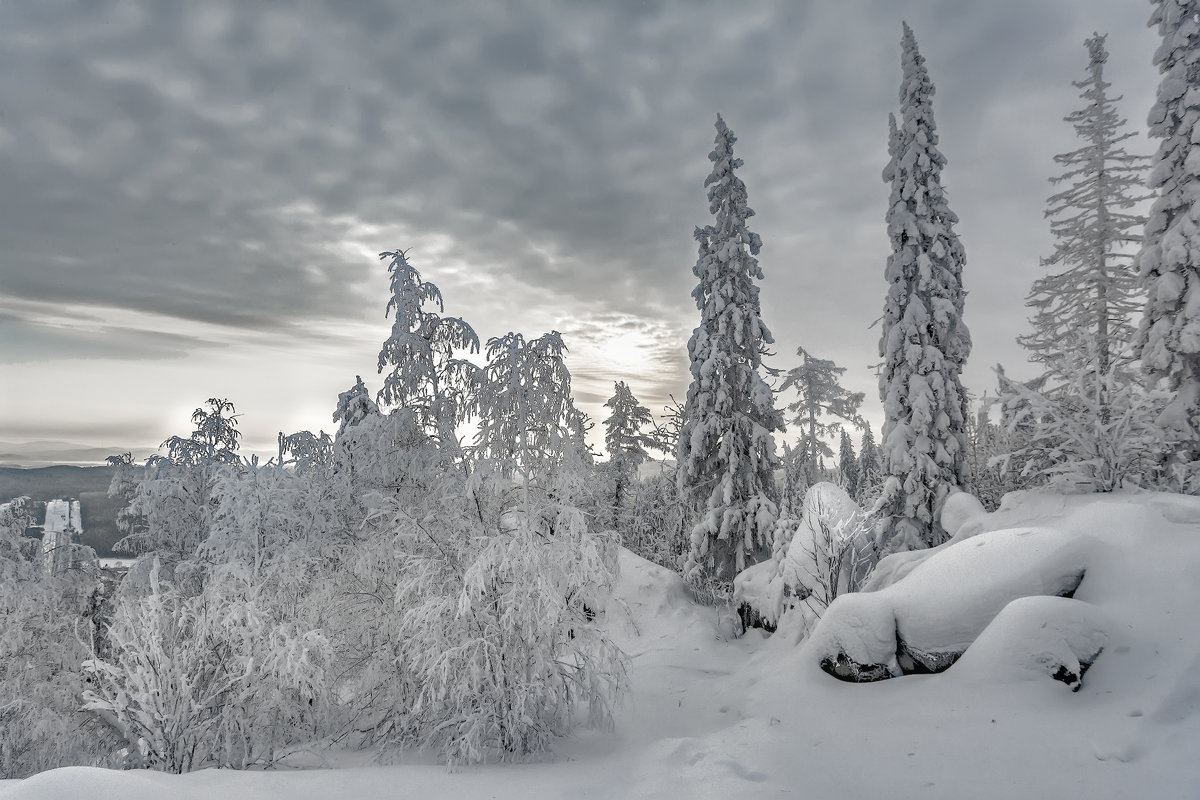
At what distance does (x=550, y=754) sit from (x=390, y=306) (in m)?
8.01

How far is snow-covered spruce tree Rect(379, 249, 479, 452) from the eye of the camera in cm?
1070

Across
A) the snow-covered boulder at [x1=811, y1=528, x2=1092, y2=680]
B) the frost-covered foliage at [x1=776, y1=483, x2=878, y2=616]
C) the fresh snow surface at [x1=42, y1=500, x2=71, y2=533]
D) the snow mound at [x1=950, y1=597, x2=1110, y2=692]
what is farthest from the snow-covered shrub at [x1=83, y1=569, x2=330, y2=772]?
A: the fresh snow surface at [x1=42, y1=500, x2=71, y2=533]

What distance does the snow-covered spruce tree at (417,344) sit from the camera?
10695 millimetres

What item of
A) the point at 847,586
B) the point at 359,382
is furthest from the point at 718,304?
the point at 359,382

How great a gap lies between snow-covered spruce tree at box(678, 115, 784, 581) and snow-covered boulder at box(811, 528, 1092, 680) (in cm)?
852

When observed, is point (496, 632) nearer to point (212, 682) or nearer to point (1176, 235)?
point (212, 682)

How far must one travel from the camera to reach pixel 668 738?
27.2 feet

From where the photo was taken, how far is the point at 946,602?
7.41m

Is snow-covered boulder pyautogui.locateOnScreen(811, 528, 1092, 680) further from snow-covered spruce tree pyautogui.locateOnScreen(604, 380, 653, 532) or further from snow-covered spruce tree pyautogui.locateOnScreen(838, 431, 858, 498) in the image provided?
snow-covered spruce tree pyautogui.locateOnScreen(838, 431, 858, 498)

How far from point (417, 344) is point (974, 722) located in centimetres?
957

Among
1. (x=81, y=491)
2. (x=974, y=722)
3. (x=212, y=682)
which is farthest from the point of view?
→ (x=81, y=491)

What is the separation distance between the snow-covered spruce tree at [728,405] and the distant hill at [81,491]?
15307 millimetres

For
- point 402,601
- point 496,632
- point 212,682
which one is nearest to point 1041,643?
point 496,632

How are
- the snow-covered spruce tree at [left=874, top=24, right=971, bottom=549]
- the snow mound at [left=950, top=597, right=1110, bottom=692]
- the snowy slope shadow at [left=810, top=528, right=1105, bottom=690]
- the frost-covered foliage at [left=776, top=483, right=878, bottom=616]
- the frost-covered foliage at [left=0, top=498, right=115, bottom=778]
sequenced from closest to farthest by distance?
the snow mound at [left=950, top=597, right=1110, bottom=692], the snowy slope shadow at [left=810, top=528, right=1105, bottom=690], the frost-covered foliage at [left=0, top=498, right=115, bottom=778], the frost-covered foliage at [left=776, top=483, right=878, bottom=616], the snow-covered spruce tree at [left=874, top=24, right=971, bottom=549]
